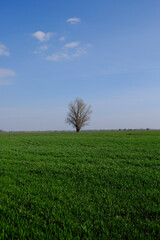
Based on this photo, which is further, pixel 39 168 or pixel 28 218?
pixel 39 168

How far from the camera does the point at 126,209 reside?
4.09m

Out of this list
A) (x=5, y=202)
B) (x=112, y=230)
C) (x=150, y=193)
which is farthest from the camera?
(x=150, y=193)

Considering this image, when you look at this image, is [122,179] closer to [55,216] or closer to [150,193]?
[150,193]

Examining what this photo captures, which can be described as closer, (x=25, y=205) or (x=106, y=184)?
(x=25, y=205)

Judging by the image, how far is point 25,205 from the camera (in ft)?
14.1

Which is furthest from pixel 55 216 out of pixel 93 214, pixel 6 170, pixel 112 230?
pixel 6 170

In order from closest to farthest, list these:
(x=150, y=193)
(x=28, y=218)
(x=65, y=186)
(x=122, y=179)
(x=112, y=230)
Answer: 1. (x=112, y=230)
2. (x=28, y=218)
3. (x=150, y=193)
4. (x=65, y=186)
5. (x=122, y=179)

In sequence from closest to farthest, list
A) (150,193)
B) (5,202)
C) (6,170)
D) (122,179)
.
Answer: (5,202)
(150,193)
(122,179)
(6,170)

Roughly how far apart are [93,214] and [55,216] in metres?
0.81

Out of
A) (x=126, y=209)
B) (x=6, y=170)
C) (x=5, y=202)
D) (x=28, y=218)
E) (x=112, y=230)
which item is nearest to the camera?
(x=112, y=230)

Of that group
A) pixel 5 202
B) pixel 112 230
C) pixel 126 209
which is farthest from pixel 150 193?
pixel 5 202

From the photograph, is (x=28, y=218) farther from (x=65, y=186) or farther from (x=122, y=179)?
(x=122, y=179)

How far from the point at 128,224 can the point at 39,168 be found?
5.21 meters

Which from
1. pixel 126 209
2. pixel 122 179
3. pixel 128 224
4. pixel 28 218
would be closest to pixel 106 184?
pixel 122 179
